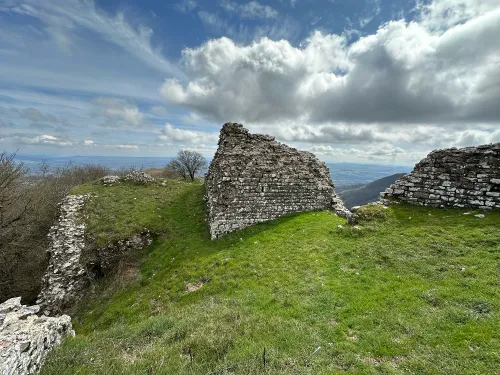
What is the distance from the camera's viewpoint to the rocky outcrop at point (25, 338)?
5.75 metres

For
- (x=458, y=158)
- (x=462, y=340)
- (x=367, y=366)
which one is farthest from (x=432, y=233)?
(x=367, y=366)

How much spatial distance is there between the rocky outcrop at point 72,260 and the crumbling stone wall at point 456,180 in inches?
771

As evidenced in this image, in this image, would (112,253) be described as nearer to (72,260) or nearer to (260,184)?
(72,260)

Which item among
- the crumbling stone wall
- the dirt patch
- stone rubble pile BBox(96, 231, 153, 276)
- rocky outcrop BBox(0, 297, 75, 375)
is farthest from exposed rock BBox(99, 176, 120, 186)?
the crumbling stone wall

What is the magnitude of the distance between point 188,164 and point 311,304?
58330 millimetres

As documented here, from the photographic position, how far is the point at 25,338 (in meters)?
6.58

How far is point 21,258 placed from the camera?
18.0 meters

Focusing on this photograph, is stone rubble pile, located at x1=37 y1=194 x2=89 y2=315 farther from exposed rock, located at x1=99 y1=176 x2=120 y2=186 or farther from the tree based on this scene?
the tree

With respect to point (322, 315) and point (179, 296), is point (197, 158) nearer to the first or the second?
point (179, 296)

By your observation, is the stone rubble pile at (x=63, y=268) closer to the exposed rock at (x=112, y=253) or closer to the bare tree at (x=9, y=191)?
the exposed rock at (x=112, y=253)

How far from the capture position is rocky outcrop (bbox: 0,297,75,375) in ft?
18.9

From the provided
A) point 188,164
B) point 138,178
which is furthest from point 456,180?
point 188,164

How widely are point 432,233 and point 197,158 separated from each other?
2291 inches

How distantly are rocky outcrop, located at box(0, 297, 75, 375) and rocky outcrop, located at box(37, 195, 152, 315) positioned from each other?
567 cm
